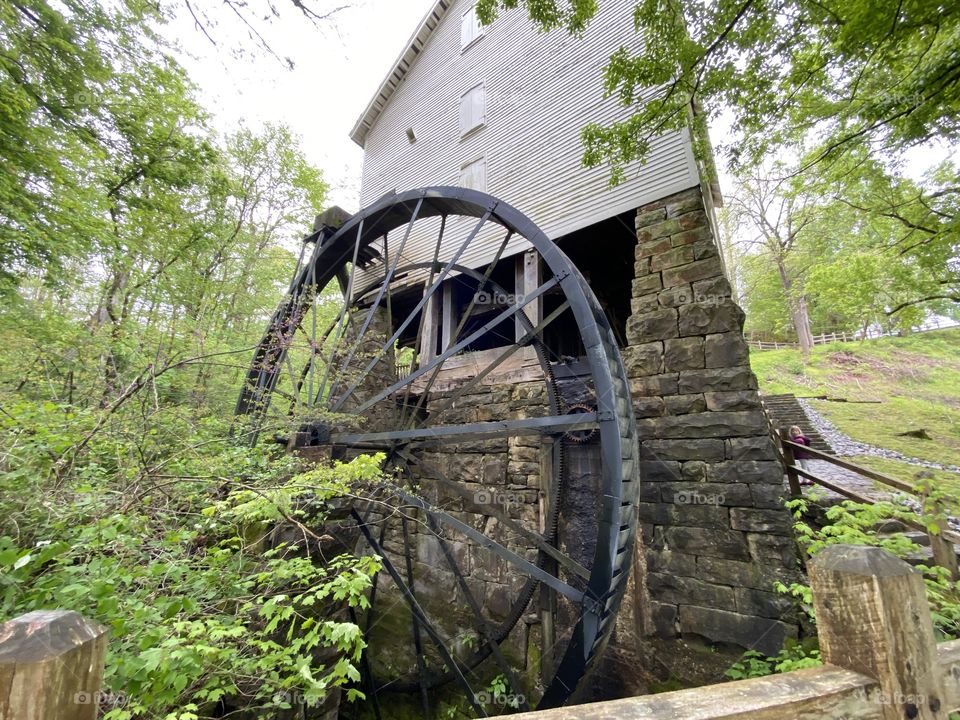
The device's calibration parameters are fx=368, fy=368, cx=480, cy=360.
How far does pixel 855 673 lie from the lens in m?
1.04

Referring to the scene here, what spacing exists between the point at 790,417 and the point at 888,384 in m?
10.0

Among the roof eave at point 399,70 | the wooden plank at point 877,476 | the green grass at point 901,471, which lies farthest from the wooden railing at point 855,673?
the roof eave at point 399,70

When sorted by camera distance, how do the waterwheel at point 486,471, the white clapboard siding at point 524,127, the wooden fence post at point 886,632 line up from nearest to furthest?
the wooden fence post at point 886,632
the waterwheel at point 486,471
the white clapboard siding at point 524,127

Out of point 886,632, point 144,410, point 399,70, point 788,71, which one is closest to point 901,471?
point 788,71

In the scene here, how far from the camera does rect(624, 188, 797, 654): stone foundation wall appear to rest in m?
2.96

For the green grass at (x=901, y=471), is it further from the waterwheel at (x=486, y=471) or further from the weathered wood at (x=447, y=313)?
the weathered wood at (x=447, y=313)

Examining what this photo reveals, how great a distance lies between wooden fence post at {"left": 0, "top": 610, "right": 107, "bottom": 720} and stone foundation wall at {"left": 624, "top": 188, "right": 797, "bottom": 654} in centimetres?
370

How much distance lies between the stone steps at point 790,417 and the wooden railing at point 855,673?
25.6 ft

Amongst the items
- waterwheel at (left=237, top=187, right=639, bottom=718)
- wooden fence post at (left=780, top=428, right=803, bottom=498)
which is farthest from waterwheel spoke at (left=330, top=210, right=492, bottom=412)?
wooden fence post at (left=780, top=428, right=803, bottom=498)

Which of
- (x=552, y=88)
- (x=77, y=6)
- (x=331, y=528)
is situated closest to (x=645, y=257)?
(x=552, y=88)

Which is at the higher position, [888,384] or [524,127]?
[524,127]

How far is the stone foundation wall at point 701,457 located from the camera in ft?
9.70

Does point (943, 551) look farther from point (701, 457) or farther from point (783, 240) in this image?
point (783, 240)

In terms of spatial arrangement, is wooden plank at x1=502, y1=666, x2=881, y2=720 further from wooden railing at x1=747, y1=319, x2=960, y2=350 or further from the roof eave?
wooden railing at x1=747, y1=319, x2=960, y2=350
